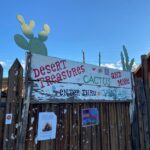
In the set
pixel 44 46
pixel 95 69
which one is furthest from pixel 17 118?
pixel 95 69

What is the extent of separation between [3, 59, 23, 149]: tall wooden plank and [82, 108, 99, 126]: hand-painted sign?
42.6 inches

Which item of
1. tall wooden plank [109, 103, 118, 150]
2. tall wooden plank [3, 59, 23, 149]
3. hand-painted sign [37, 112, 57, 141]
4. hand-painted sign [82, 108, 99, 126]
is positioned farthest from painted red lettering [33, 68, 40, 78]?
tall wooden plank [109, 103, 118, 150]

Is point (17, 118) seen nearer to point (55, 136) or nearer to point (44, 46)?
point (55, 136)

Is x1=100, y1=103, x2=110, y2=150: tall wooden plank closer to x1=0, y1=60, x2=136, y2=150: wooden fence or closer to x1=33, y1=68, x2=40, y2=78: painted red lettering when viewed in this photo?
x1=0, y1=60, x2=136, y2=150: wooden fence

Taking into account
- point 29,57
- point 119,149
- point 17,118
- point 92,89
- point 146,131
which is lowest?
point 119,149

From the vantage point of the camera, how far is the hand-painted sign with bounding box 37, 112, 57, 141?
8.40 ft

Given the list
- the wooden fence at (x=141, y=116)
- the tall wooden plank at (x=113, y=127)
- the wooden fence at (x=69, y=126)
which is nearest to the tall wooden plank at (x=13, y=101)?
the wooden fence at (x=69, y=126)

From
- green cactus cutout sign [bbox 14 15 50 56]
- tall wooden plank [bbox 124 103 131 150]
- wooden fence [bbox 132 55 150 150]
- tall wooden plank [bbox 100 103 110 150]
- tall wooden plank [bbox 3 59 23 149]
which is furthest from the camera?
wooden fence [bbox 132 55 150 150]

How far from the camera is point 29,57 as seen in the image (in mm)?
2488

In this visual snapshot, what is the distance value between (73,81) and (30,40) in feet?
2.90

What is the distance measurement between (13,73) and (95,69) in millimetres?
1417

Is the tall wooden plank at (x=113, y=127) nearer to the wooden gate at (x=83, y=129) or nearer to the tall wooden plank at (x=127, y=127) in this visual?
the wooden gate at (x=83, y=129)

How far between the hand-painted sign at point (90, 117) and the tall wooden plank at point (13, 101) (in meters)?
1.08

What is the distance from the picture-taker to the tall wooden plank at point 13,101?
89.4 inches
